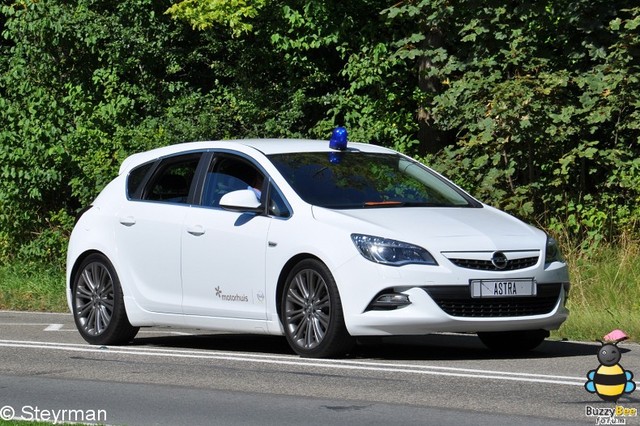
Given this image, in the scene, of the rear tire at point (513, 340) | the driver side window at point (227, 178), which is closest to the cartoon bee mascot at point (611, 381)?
the rear tire at point (513, 340)

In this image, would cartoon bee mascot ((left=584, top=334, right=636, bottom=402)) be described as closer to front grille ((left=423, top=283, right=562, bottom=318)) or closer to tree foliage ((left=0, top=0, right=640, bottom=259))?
front grille ((left=423, top=283, right=562, bottom=318))

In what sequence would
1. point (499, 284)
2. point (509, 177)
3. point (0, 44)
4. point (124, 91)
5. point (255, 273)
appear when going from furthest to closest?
point (0, 44) → point (124, 91) → point (509, 177) → point (255, 273) → point (499, 284)

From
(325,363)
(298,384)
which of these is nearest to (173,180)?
(325,363)

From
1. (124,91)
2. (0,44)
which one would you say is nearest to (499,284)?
(124,91)

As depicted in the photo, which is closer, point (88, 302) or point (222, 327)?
point (222, 327)

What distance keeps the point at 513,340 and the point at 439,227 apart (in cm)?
136

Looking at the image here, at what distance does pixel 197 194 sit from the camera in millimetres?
11961

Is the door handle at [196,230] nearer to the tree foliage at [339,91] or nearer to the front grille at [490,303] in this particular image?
the front grille at [490,303]

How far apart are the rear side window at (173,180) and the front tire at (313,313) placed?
1663 mm

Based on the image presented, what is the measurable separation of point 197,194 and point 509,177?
7.40 metres

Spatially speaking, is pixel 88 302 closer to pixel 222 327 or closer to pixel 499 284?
pixel 222 327

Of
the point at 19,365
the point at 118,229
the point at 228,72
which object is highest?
the point at 228,72

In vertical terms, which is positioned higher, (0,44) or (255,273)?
(0,44)

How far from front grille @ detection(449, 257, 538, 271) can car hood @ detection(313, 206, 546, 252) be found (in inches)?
3.2
